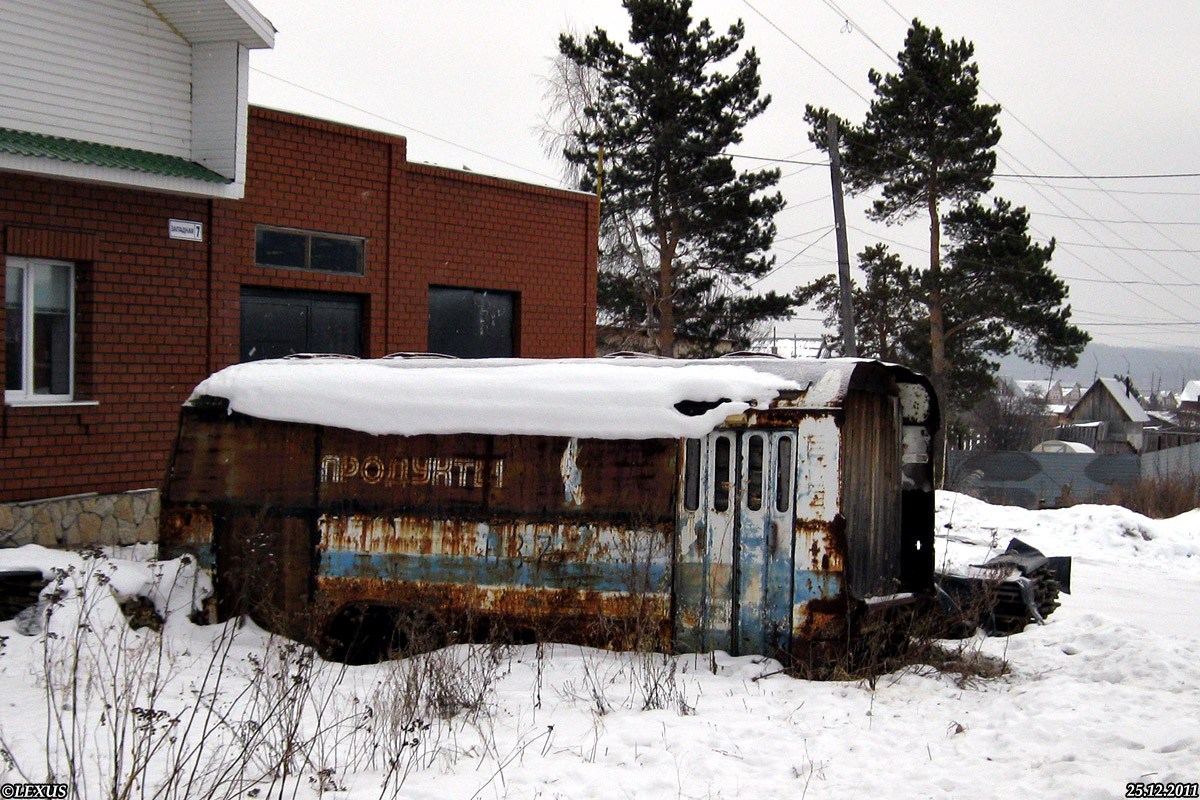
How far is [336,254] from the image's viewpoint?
522 inches

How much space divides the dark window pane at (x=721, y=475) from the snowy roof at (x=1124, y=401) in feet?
236

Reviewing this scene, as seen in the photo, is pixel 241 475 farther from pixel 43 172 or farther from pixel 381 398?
pixel 43 172

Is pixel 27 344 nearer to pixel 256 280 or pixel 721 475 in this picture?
pixel 256 280

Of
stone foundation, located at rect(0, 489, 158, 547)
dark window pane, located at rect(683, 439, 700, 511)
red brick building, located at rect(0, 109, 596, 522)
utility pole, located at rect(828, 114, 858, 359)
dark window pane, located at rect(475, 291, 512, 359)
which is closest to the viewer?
dark window pane, located at rect(683, 439, 700, 511)

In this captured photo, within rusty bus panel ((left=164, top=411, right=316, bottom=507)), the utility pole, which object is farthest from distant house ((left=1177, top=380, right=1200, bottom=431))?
rusty bus panel ((left=164, top=411, right=316, bottom=507))

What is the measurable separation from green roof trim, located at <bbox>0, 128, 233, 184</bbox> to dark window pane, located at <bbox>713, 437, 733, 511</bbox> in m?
7.09

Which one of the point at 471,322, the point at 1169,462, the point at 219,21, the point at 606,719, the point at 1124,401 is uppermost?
the point at 219,21

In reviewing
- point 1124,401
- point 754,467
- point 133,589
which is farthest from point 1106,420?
point 133,589

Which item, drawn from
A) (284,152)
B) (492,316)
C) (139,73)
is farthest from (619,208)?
(139,73)

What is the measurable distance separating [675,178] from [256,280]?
60.5ft

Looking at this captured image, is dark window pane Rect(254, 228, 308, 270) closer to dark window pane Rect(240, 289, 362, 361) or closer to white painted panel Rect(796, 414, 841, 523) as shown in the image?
dark window pane Rect(240, 289, 362, 361)

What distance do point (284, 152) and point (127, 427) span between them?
407 centimetres

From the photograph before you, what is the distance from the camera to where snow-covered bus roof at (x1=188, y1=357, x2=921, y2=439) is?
6641mm

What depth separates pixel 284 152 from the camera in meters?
12.6
